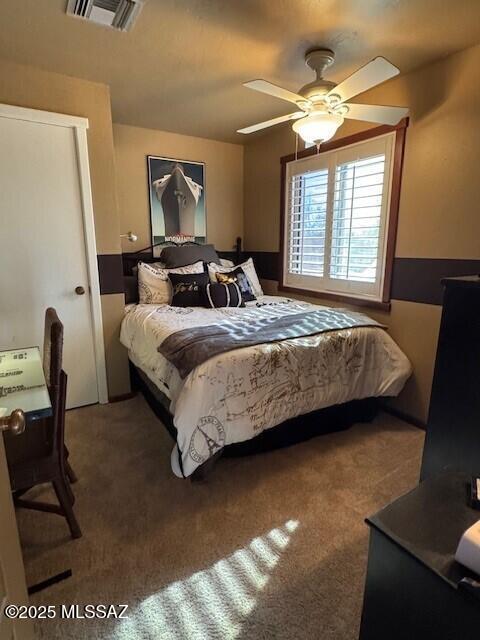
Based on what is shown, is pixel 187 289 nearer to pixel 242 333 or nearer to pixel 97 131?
pixel 242 333

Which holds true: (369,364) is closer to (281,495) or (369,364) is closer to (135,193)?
(281,495)

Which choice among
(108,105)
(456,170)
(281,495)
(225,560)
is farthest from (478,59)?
(225,560)

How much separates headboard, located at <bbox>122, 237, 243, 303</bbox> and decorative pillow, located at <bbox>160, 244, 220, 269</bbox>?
0.53 ft

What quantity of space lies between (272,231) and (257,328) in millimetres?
1834

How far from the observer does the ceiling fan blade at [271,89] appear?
1786 millimetres

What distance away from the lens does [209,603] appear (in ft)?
4.27

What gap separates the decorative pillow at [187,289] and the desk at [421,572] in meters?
2.34

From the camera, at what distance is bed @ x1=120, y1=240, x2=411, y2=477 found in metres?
1.81

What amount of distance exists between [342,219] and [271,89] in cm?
134

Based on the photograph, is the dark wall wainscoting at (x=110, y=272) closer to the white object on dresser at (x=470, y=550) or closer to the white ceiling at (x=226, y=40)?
the white ceiling at (x=226, y=40)

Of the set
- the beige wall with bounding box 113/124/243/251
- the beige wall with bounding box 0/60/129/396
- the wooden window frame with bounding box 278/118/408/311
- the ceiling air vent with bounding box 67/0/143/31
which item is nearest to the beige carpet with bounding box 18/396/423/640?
the beige wall with bounding box 0/60/129/396

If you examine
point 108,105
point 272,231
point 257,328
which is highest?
point 108,105

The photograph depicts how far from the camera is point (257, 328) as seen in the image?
2.29m

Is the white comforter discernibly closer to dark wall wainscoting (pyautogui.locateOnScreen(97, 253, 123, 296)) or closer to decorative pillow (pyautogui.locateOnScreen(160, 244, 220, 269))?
dark wall wainscoting (pyautogui.locateOnScreen(97, 253, 123, 296))
